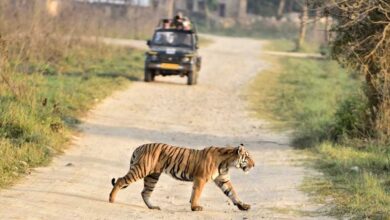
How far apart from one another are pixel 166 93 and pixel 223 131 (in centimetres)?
747

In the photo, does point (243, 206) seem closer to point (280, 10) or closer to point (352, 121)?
point (352, 121)

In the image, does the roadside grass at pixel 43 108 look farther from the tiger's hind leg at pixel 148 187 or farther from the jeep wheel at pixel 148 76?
the tiger's hind leg at pixel 148 187

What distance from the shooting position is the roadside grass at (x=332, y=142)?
11.7 meters

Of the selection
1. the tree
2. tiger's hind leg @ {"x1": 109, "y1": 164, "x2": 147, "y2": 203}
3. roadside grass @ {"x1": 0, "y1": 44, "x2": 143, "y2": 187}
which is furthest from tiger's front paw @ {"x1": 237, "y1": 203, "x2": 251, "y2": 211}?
the tree

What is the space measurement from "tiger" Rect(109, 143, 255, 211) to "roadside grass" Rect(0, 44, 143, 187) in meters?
2.00

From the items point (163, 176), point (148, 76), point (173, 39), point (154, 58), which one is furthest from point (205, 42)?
Answer: point (163, 176)

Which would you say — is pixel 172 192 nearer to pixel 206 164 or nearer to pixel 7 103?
pixel 206 164

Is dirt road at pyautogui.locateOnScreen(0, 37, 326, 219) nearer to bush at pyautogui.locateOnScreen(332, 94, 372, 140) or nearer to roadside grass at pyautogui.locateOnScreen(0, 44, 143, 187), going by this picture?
roadside grass at pyautogui.locateOnScreen(0, 44, 143, 187)

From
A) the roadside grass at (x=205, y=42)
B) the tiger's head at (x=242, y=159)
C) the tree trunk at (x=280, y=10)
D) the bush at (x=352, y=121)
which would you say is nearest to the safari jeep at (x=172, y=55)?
the bush at (x=352, y=121)

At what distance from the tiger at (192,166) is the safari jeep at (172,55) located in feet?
59.2

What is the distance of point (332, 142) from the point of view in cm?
1756

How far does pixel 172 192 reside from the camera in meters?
12.6

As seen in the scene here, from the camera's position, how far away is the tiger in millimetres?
10859

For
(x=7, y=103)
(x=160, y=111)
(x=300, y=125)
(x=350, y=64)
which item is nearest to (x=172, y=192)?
(x=7, y=103)
